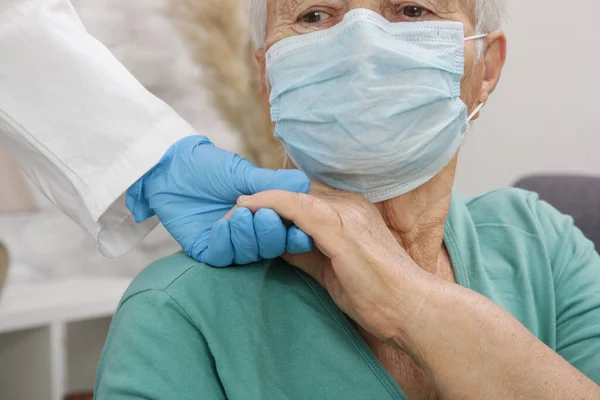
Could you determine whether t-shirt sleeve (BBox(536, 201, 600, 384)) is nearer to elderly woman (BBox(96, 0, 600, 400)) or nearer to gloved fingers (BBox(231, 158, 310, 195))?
elderly woman (BBox(96, 0, 600, 400))

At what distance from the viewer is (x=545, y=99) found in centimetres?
263

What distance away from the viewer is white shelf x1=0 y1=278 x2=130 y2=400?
184 cm

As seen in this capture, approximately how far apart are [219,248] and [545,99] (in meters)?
2.06

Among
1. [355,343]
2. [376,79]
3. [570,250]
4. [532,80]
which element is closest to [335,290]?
[355,343]

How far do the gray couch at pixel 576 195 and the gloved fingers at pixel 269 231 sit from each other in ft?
3.74

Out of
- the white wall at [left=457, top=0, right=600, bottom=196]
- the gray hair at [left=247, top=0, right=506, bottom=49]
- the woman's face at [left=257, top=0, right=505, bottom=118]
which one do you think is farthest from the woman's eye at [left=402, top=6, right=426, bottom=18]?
the white wall at [left=457, top=0, right=600, bottom=196]

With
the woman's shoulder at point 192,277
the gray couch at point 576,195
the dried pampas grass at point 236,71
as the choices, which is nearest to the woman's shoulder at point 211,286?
the woman's shoulder at point 192,277

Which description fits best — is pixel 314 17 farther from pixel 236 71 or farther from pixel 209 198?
pixel 236 71

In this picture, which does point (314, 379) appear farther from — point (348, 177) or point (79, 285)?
point (79, 285)

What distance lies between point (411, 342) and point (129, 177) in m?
0.51

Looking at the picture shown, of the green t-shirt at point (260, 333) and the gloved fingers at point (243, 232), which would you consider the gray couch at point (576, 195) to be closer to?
the green t-shirt at point (260, 333)

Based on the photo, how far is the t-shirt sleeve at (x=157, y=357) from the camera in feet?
2.88

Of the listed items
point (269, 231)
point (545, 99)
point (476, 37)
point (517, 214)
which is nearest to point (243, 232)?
point (269, 231)

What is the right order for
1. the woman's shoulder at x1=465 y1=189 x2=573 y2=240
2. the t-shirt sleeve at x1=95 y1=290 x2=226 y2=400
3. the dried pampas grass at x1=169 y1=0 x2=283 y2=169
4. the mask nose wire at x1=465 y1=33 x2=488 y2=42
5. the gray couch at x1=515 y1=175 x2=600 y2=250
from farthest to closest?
the dried pampas grass at x1=169 y1=0 x2=283 y2=169 < the gray couch at x1=515 y1=175 x2=600 y2=250 < the woman's shoulder at x1=465 y1=189 x2=573 y2=240 < the mask nose wire at x1=465 y1=33 x2=488 y2=42 < the t-shirt sleeve at x1=95 y1=290 x2=226 y2=400
